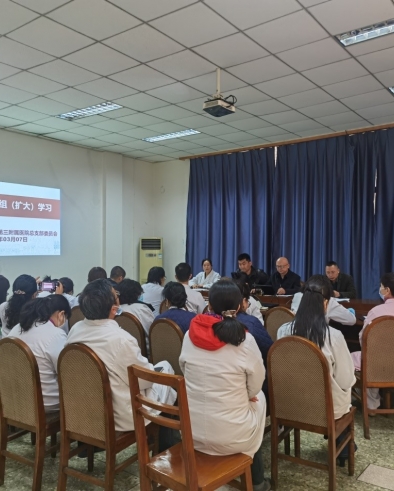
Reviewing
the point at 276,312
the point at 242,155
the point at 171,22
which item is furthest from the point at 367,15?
the point at 242,155

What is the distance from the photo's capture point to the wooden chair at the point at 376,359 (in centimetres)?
290

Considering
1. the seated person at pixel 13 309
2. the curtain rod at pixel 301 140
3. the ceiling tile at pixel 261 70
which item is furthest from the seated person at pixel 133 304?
the curtain rod at pixel 301 140

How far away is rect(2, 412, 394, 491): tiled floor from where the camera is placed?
229 cm

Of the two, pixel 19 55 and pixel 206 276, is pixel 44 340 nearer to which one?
pixel 19 55

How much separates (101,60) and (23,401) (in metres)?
3.04

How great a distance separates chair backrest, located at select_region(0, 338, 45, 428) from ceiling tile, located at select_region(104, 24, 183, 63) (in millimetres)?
2568

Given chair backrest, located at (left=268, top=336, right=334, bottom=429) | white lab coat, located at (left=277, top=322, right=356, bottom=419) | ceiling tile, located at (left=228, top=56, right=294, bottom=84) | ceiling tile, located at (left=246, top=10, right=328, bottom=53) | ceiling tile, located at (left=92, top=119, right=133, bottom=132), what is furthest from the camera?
ceiling tile, located at (left=92, top=119, right=133, bottom=132)

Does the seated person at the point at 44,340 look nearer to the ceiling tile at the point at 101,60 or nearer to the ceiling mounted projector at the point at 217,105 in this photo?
the ceiling tile at the point at 101,60

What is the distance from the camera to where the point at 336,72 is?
4219 mm

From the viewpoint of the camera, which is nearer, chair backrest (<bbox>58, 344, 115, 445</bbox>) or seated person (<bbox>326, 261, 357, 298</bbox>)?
chair backrest (<bbox>58, 344, 115, 445</bbox>)

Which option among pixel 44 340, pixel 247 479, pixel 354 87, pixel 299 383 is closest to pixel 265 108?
pixel 354 87

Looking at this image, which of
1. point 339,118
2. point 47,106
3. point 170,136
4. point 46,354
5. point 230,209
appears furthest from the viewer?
point 230,209

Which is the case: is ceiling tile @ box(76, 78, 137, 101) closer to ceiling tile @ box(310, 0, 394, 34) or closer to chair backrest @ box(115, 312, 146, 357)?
ceiling tile @ box(310, 0, 394, 34)

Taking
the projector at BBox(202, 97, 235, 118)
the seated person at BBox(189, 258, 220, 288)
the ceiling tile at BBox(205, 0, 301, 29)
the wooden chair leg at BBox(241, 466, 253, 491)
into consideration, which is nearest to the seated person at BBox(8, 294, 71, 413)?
the wooden chair leg at BBox(241, 466, 253, 491)
